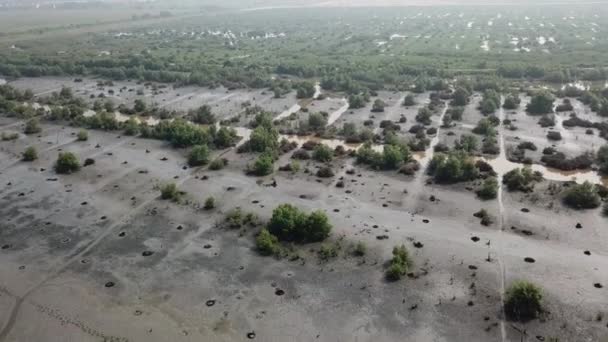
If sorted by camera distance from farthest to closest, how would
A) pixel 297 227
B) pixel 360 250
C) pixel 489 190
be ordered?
pixel 489 190
pixel 297 227
pixel 360 250

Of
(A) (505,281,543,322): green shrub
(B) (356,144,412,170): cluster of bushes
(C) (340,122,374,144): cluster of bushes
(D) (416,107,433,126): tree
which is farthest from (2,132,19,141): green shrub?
(A) (505,281,543,322): green shrub

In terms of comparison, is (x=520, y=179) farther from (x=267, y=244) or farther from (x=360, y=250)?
(x=267, y=244)

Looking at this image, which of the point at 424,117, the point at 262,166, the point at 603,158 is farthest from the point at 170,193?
the point at 603,158

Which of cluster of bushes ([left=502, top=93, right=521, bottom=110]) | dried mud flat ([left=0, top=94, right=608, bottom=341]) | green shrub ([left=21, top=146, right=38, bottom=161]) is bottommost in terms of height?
dried mud flat ([left=0, top=94, right=608, bottom=341])

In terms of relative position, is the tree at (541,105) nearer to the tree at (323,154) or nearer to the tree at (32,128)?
the tree at (323,154)

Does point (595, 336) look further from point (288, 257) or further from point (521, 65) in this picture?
point (521, 65)

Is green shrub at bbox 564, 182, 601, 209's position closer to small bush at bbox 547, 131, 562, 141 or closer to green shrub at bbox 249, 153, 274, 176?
small bush at bbox 547, 131, 562, 141
